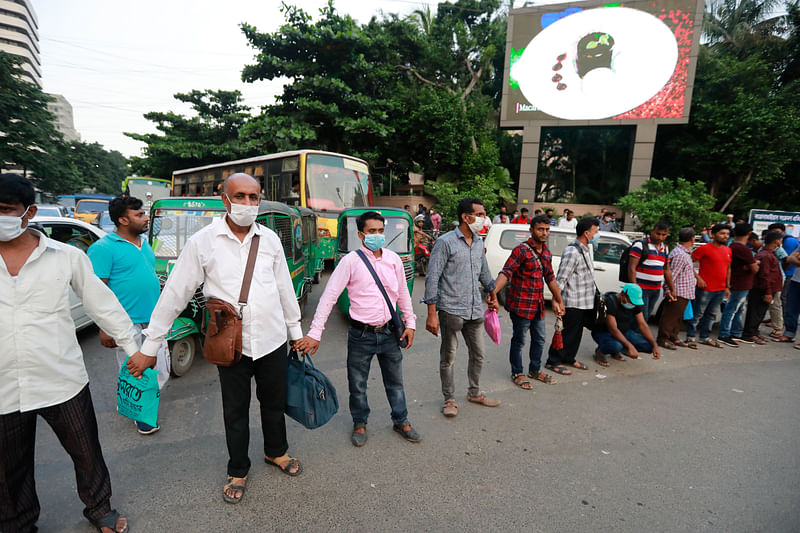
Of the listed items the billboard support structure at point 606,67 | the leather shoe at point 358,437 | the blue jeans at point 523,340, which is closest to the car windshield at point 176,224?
the leather shoe at point 358,437

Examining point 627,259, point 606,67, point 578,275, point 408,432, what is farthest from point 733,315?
point 606,67

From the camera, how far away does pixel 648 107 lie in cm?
1731

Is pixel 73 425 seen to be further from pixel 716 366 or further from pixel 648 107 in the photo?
pixel 648 107

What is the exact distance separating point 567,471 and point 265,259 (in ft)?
8.77

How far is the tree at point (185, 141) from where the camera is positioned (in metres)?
21.7

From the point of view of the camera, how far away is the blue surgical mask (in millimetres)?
3115

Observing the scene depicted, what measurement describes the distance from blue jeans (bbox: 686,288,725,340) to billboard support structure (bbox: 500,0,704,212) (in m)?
14.2

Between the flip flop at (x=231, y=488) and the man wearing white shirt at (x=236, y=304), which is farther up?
the man wearing white shirt at (x=236, y=304)

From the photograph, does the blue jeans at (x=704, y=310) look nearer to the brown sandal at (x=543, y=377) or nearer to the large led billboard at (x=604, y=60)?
the brown sandal at (x=543, y=377)

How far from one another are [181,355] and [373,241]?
9.66 feet

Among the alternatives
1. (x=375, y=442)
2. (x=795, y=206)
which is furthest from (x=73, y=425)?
(x=795, y=206)

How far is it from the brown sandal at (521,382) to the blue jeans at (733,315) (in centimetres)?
402

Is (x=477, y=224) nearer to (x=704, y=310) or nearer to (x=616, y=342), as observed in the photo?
(x=616, y=342)

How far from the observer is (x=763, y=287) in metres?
6.11
